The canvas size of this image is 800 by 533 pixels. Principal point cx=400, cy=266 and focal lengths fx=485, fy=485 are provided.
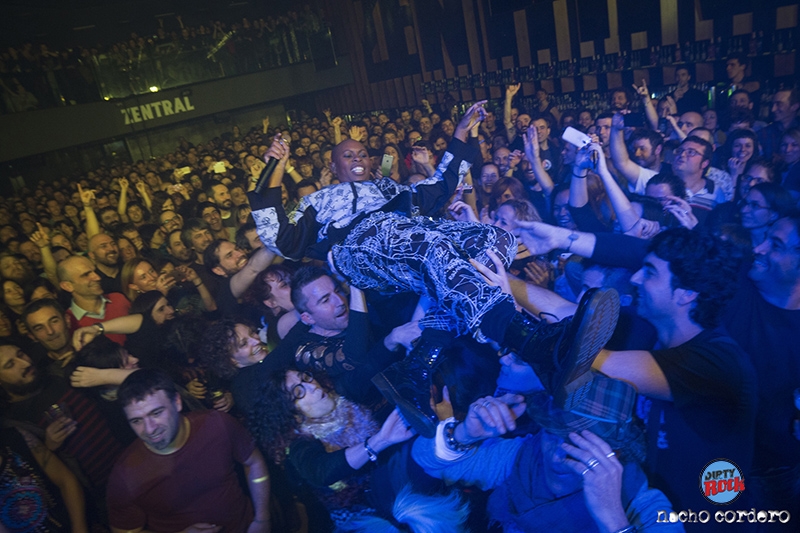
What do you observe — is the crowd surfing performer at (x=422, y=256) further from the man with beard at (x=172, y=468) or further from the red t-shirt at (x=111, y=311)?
the red t-shirt at (x=111, y=311)

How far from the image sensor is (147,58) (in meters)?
5.51

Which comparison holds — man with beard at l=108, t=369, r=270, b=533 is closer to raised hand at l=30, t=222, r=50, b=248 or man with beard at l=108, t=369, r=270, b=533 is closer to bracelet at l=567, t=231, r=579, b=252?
bracelet at l=567, t=231, r=579, b=252

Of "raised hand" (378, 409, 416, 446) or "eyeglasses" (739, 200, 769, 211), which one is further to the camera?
"eyeglasses" (739, 200, 769, 211)

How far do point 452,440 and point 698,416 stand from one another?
2.18 feet

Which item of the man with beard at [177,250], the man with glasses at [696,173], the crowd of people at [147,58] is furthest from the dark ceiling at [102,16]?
the man with glasses at [696,173]

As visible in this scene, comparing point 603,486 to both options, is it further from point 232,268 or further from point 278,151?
point 232,268

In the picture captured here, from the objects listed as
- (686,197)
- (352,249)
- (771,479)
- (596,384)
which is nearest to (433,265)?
(352,249)

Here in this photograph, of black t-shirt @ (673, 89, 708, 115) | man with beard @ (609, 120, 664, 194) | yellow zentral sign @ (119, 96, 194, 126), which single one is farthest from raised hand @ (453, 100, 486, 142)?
yellow zentral sign @ (119, 96, 194, 126)

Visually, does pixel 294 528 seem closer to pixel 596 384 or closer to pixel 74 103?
pixel 596 384

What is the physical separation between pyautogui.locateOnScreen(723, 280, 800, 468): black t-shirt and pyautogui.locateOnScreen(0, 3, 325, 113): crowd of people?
5.34m

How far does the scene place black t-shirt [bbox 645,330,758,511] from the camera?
1166mm

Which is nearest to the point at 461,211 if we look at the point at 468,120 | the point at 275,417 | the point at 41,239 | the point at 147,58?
the point at 468,120

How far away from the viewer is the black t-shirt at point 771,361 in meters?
1.40

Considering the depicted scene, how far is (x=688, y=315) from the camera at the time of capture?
1306mm
